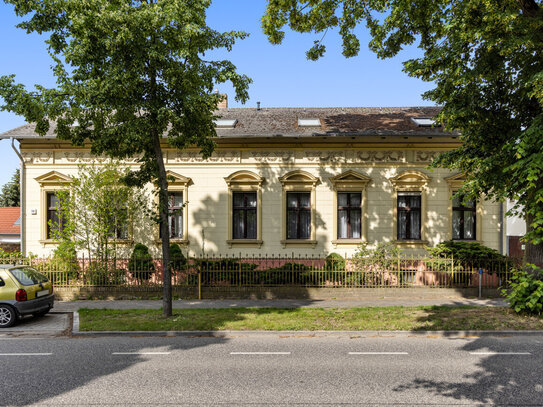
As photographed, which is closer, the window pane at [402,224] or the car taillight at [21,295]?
the car taillight at [21,295]

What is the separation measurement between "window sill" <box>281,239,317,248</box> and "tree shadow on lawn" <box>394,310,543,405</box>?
9.17 metres

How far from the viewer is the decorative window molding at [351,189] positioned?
1688 centimetres

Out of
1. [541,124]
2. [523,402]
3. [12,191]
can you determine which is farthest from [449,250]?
[12,191]

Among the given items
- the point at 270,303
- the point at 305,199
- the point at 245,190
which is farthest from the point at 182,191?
the point at 270,303

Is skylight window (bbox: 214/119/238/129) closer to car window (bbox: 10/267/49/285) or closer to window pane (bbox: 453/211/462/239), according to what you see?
car window (bbox: 10/267/49/285)

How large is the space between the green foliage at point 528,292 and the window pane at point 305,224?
8563mm

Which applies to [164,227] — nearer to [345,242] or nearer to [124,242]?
[124,242]

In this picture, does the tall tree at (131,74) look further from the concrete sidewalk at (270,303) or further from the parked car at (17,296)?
the parked car at (17,296)

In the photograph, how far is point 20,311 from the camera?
9.81 m

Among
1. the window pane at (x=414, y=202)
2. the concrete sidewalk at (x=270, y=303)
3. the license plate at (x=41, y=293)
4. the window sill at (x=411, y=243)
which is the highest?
the window pane at (x=414, y=202)

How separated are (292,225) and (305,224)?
1.96 ft

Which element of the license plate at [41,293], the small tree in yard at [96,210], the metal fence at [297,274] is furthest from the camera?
the small tree in yard at [96,210]

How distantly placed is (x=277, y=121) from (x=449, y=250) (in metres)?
9.73

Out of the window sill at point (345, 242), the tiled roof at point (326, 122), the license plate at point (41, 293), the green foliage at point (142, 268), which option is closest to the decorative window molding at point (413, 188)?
the window sill at point (345, 242)
